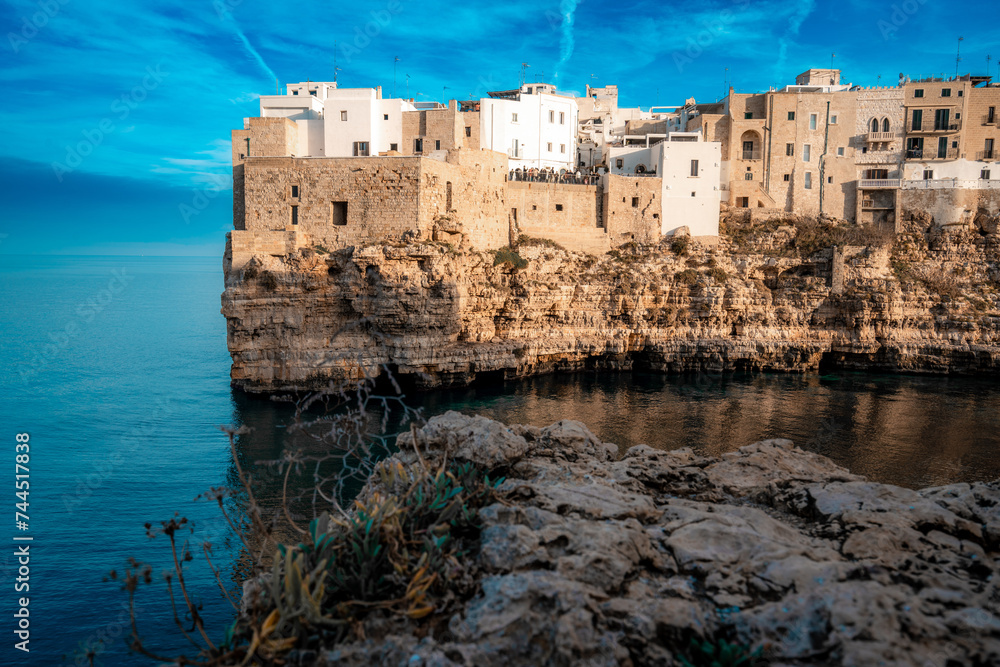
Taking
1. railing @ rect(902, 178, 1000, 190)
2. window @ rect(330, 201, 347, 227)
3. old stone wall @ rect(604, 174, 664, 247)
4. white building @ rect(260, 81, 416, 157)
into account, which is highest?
white building @ rect(260, 81, 416, 157)

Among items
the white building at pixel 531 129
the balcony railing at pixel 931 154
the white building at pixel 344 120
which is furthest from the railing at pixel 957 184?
the white building at pixel 344 120

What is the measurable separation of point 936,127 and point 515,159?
91.2 ft

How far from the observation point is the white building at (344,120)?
1375 inches

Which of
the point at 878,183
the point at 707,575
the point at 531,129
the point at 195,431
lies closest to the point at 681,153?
the point at 531,129

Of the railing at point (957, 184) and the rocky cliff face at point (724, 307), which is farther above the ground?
the railing at point (957, 184)

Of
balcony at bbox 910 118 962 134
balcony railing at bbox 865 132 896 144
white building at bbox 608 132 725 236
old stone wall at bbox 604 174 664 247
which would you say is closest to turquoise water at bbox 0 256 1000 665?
old stone wall at bbox 604 174 664 247

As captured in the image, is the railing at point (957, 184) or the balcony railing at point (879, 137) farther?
the balcony railing at point (879, 137)

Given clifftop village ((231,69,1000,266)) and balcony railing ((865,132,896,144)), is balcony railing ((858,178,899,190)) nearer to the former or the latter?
clifftop village ((231,69,1000,266))

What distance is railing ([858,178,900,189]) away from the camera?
41188mm

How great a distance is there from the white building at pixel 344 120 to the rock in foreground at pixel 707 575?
30.5 meters

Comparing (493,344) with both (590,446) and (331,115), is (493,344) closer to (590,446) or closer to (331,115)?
(331,115)

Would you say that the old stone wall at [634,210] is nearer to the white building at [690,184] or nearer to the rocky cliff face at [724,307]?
the white building at [690,184]

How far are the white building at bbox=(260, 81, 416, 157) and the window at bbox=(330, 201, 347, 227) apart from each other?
5107mm

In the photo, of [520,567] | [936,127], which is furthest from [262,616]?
[936,127]
